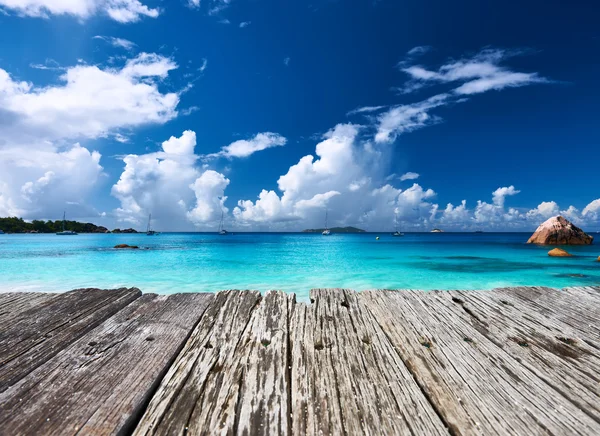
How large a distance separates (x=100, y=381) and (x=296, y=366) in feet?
3.84

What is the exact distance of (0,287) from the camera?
13.5 meters

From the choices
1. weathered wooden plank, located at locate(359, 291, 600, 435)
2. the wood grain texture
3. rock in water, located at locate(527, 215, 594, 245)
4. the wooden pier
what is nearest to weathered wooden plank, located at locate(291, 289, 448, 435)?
the wooden pier

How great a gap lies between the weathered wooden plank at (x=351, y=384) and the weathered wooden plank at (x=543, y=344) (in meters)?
0.87

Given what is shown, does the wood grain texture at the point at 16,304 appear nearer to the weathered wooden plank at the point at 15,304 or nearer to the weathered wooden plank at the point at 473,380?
the weathered wooden plank at the point at 15,304

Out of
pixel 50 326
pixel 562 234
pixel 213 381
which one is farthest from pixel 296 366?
pixel 562 234

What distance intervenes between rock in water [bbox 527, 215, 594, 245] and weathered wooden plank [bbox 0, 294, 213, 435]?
56.8 metres

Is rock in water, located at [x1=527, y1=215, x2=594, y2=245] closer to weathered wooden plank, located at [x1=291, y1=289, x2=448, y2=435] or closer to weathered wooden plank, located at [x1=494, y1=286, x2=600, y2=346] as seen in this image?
weathered wooden plank, located at [x1=494, y1=286, x2=600, y2=346]

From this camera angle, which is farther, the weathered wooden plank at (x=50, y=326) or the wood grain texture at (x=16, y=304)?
the wood grain texture at (x=16, y=304)

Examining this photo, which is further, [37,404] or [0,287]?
[0,287]

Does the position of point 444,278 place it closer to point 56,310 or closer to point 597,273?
point 597,273

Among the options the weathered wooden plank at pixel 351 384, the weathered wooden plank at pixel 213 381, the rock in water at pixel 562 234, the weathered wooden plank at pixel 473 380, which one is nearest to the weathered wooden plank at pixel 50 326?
the weathered wooden plank at pixel 213 381

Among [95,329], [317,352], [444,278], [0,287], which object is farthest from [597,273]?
[0,287]

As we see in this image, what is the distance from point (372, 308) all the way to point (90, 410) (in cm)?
229

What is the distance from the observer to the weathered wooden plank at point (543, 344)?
5.59ft
